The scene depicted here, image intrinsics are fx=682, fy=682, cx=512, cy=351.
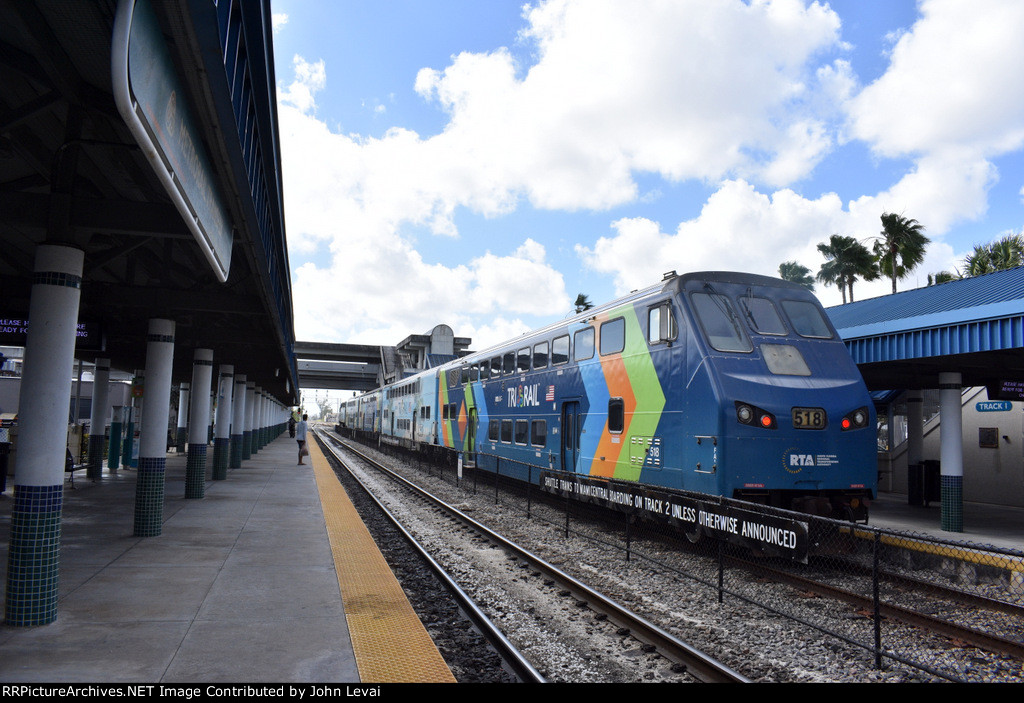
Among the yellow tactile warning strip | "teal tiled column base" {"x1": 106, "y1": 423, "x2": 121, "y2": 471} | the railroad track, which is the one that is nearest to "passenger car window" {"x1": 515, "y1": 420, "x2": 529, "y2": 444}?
the railroad track

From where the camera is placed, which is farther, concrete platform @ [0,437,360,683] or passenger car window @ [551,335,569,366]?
passenger car window @ [551,335,569,366]

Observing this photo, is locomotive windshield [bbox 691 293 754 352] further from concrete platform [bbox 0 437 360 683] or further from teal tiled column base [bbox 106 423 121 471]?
teal tiled column base [bbox 106 423 121 471]

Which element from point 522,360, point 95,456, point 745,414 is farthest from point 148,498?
point 95,456

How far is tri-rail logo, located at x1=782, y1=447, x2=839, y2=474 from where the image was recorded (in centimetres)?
894

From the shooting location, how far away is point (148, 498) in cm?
1051

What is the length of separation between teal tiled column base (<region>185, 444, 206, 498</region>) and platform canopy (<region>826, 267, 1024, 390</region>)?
14.6m

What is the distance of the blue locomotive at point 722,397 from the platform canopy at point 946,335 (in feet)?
12.0

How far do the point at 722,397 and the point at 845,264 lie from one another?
37.0m

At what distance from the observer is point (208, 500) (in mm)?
15266

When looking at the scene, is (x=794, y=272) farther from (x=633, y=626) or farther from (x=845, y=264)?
(x=633, y=626)

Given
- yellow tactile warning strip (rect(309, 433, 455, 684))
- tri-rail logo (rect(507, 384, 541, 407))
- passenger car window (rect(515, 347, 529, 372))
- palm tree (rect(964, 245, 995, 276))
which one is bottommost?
yellow tactile warning strip (rect(309, 433, 455, 684))

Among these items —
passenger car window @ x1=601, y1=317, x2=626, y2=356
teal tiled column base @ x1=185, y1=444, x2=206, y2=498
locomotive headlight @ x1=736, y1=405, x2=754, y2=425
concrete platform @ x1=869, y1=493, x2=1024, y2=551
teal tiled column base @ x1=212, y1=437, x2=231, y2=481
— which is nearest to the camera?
locomotive headlight @ x1=736, y1=405, x2=754, y2=425

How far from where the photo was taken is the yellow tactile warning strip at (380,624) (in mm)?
5164
